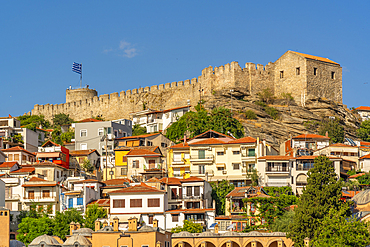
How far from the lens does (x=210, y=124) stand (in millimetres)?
73062

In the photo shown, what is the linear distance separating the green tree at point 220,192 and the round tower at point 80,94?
5612cm

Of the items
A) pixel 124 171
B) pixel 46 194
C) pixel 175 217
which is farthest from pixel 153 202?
pixel 124 171

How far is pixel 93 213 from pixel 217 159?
616 inches

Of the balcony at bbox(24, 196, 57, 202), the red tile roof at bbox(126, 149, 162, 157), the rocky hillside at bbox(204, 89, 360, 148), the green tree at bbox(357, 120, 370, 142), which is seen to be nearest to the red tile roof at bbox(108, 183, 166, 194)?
the balcony at bbox(24, 196, 57, 202)

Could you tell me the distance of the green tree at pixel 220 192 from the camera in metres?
57.2

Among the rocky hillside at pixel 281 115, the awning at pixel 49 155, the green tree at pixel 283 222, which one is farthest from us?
the rocky hillside at pixel 281 115

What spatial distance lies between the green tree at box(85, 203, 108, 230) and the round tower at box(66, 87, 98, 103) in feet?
197

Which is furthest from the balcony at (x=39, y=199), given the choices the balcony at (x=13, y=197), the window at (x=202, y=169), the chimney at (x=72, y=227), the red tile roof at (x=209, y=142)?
the red tile roof at (x=209, y=142)

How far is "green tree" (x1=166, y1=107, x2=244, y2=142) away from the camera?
72750 mm

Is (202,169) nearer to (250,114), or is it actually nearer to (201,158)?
(201,158)

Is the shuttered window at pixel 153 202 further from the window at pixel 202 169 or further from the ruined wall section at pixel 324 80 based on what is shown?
the ruined wall section at pixel 324 80

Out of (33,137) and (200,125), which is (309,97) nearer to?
(200,125)

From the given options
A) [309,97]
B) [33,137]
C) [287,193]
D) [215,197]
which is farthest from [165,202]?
[309,97]

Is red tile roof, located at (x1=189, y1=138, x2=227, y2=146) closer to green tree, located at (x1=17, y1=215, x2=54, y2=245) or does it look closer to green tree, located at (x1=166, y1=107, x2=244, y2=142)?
green tree, located at (x1=166, y1=107, x2=244, y2=142)
